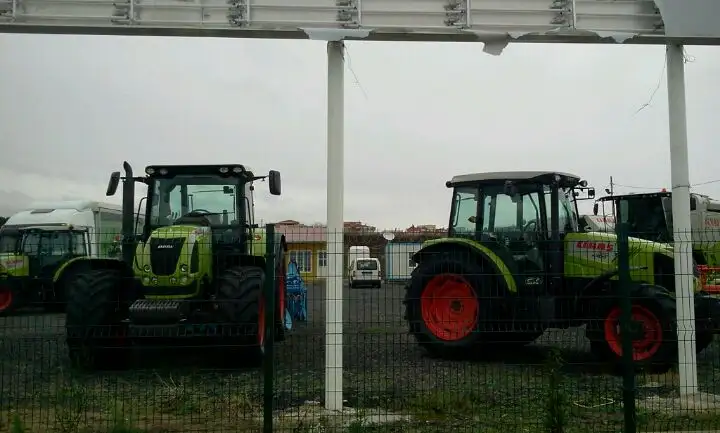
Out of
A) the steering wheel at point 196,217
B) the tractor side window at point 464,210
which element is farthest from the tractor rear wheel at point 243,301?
the tractor side window at point 464,210

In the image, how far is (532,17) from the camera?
24.4ft

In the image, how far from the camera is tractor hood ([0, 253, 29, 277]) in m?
17.9

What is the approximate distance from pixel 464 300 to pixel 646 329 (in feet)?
7.53

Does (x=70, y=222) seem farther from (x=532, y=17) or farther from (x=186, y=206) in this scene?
(x=532, y=17)

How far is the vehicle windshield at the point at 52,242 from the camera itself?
57.0 feet

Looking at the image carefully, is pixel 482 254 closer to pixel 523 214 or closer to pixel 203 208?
pixel 523 214

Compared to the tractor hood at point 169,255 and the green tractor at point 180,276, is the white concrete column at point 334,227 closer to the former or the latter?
the green tractor at point 180,276

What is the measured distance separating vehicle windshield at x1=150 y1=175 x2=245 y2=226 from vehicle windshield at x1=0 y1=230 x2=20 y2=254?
407 inches

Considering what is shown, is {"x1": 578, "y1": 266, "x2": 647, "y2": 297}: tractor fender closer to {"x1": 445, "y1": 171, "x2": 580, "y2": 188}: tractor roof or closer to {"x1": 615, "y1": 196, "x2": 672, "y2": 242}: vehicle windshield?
{"x1": 445, "y1": 171, "x2": 580, "y2": 188}: tractor roof

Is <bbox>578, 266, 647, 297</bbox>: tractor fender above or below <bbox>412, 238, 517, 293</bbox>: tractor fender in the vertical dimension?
below

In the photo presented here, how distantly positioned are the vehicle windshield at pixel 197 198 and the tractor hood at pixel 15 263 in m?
9.79

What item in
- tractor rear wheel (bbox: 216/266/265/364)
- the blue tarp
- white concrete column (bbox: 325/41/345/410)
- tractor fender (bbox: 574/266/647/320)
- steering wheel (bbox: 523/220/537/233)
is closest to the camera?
white concrete column (bbox: 325/41/345/410)

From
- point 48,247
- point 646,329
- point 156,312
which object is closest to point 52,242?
point 48,247

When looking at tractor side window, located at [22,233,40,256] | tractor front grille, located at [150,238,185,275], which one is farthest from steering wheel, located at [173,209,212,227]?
tractor side window, located at [22,233,40,256]
